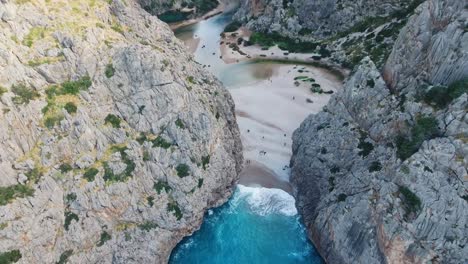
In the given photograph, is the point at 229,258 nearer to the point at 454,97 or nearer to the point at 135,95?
the point at 135,95

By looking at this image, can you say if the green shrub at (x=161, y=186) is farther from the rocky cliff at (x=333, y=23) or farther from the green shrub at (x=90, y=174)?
the rocky cliff at (x=333, y=23)

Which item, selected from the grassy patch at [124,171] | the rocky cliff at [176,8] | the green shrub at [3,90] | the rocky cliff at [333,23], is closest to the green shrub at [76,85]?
the green shrub at [3,90]

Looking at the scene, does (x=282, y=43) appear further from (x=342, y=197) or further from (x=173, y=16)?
(x=342, y=197)

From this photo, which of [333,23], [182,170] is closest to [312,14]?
[333,23]

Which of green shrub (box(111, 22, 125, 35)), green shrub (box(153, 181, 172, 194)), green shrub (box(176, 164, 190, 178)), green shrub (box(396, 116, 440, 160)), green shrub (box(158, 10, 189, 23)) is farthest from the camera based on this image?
green shrub (box(158, 10, 189, 23))

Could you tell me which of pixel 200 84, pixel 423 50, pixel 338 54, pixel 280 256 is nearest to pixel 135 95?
pixel 200 84

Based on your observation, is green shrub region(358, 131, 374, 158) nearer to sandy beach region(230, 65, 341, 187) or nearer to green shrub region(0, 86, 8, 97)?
sandy beach region(230, 65, 341, 187)

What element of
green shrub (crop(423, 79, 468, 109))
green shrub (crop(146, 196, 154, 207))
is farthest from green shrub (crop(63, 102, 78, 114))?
green shrub (crop(423, 79, 468, 109))
